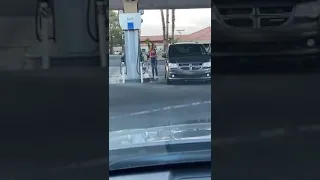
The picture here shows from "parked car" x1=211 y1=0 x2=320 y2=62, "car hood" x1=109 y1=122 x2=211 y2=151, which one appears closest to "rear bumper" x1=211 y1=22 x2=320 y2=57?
"parked car" x1=211 y1=0 x2=320 y2=62

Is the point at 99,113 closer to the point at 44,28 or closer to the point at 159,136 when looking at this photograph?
the point at 44,28

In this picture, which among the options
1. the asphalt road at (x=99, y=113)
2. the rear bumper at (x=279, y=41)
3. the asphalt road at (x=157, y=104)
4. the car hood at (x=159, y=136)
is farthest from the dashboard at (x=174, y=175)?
the rear bumper at (x=279, y=41)

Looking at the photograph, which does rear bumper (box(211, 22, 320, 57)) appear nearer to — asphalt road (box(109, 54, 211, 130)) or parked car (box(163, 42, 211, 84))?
asphalt road (box(109, 54, 211, 130))

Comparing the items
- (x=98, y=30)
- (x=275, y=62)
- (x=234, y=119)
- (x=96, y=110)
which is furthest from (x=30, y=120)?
(x=275, y=62)

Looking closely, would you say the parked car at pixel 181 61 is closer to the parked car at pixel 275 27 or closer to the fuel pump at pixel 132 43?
the fuel pump at pixel 132 43

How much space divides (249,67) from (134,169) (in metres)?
0.95

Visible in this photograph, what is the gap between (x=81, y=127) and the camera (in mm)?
1831

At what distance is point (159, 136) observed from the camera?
2.80m

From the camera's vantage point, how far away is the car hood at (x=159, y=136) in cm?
261

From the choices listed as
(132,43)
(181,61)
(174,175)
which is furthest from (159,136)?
(181,61)

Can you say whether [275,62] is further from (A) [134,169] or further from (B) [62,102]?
(A) [134,169]

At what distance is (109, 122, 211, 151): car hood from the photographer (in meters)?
2.61

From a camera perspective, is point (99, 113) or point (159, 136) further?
point (159, 136)

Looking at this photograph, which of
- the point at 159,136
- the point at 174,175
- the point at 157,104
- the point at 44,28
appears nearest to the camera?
the point at 44,28
